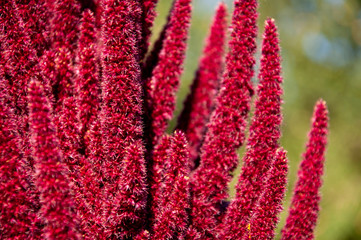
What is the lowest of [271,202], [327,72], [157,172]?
[327,72]

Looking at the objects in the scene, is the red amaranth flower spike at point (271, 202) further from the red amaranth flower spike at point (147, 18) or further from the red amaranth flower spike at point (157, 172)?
the red amaranth flower spike at point (147, 18)

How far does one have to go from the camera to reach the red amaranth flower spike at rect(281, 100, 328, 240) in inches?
88.7

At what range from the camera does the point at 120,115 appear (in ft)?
6.28

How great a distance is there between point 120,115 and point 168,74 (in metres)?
0.55

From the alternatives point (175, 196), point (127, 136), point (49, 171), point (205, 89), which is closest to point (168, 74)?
point (205, 89)

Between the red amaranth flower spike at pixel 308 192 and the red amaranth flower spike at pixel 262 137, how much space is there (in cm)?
19

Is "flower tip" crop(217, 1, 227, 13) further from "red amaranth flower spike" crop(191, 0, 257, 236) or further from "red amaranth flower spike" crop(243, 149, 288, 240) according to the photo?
"red amaranth flower spike" crop(243, 149, 288, 240)

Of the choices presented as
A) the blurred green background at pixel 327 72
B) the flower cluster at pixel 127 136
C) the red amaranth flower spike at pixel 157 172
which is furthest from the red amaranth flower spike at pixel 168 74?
the blurred green background at pixel 327 72

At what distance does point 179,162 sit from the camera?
1.99m

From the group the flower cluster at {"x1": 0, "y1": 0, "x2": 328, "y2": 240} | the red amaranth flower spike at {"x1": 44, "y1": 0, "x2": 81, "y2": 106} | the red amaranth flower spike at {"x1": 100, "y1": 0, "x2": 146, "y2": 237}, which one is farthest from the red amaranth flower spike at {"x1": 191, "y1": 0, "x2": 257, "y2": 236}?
the red amaranth flower spike at {"x1": 44, "y1": 0, "x2": 81, "y2": 106}

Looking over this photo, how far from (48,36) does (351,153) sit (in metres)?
19.4

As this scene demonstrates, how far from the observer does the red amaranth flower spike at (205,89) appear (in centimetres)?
272

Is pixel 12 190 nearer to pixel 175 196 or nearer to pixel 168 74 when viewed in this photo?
pixel 175 196

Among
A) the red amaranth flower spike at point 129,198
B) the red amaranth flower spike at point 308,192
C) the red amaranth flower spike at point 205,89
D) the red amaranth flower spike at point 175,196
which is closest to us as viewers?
the red amaranth flower spike at point 129,198
